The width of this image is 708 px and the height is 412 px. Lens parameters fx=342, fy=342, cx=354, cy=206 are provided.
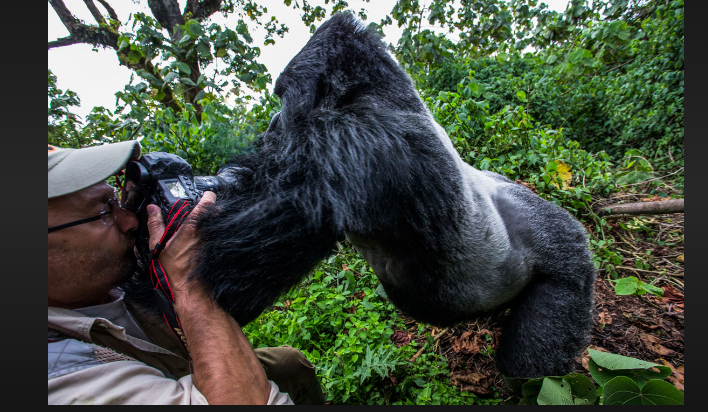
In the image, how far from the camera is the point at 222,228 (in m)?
1.09

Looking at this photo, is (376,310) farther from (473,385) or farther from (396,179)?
(396,179)

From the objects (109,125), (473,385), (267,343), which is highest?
(109,125)

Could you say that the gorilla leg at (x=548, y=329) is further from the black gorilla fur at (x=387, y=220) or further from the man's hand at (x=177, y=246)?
the man's hand at (x=177, y=246)

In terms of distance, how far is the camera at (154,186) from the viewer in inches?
43.0

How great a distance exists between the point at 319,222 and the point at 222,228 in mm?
311

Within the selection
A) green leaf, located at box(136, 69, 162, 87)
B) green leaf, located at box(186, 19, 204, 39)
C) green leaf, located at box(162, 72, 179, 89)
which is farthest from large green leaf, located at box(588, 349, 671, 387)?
green leaf, located at box(136, 69, 162, 87)

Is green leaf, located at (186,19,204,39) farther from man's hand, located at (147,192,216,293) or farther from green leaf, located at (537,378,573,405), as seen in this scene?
green leaf, located at (537,378,573,405)

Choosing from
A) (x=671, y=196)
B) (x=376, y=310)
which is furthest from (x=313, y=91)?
(x=671, y=196)

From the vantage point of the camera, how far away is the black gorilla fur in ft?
3.58

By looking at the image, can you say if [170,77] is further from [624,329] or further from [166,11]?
[166,11]

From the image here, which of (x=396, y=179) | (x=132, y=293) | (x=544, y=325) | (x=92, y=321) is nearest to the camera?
(x=92, y=321)

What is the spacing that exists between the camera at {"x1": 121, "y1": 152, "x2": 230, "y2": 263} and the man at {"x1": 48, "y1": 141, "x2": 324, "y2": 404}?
38 millimetres

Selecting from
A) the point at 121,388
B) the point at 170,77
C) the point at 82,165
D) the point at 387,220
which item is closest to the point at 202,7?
the point at 170,77

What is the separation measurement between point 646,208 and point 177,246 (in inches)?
121
